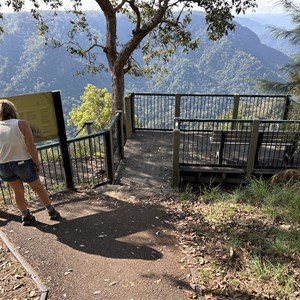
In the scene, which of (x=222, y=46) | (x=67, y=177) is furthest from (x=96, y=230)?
(x=222, y=46)

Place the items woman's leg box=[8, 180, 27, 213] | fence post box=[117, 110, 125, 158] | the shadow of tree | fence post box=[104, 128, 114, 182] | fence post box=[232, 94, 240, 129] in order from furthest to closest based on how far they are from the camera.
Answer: fence post box=[232, 94, 240, 129] → fence post box=[117, 110, 125, 158] → fence post box=[104, 128, 114, 182] → woman's leg box=[8, 180, 27, 213] → the shadow of tree

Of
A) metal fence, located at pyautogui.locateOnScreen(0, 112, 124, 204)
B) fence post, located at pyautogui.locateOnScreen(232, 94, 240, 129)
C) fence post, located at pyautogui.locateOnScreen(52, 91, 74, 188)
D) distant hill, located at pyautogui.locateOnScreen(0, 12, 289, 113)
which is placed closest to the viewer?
fence post, located at pyautogui.locateOnScreen(52, 91, 74, 188)

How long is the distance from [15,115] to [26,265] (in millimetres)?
1950

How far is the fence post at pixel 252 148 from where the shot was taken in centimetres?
740

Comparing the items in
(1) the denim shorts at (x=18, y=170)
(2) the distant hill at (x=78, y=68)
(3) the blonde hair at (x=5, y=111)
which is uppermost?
(3) the blonde hair at (x=5, y=111)

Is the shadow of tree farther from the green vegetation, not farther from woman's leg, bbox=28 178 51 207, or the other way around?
the green vegetation

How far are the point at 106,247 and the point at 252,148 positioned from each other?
4929 millimetres

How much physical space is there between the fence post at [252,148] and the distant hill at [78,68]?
9678 cm

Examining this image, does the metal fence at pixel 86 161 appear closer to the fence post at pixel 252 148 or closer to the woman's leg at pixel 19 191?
the woman's leg at pixel 19 191

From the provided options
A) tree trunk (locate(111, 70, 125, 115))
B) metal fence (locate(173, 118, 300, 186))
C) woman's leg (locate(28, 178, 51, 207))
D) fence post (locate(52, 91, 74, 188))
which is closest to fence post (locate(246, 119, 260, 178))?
metal fence (locate(173, 118, 300, 186))

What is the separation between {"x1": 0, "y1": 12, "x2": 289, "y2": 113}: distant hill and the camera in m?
114

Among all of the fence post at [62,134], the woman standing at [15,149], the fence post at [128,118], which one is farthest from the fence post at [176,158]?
the woman standing at [15,149]

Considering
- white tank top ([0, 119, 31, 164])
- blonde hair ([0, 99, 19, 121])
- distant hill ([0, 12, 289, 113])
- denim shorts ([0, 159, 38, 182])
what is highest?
blonde hair ([0, 99, 19, 121])

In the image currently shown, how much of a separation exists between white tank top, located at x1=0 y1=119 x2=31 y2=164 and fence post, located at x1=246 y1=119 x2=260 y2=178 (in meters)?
5.48
